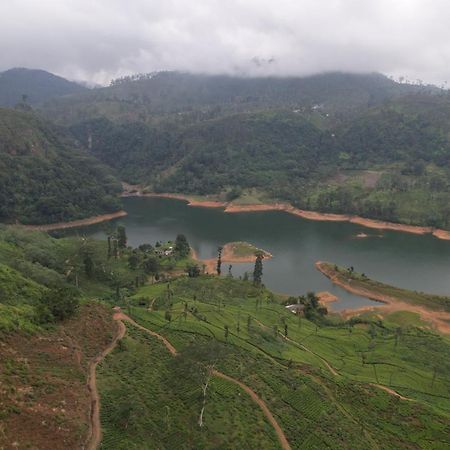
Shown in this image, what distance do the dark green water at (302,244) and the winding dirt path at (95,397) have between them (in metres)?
54.1

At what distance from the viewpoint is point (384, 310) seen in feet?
256

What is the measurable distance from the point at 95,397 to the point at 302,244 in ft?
315

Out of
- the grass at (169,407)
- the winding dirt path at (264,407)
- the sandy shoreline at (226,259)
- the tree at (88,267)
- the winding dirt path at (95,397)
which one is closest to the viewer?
the winding dirt path at (95,397)

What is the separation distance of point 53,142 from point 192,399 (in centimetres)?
16358

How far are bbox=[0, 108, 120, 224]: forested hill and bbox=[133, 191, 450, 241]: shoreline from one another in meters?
29.3

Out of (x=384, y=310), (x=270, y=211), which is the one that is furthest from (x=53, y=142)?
(x=384, y=310)

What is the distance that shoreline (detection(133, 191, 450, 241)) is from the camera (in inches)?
5226

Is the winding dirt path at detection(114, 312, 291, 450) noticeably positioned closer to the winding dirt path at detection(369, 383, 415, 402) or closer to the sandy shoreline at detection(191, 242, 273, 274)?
the winding dirt path at detection(369, 383, 415, 402)

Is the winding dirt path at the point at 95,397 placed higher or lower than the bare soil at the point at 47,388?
lower

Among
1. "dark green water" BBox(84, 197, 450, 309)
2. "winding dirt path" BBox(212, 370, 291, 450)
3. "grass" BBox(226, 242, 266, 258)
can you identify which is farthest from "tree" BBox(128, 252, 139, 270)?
"winding dirt path" BBox(212, 370, 291, 450)

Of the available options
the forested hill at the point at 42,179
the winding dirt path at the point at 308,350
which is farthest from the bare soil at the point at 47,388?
the forested hill at the point at 42,179

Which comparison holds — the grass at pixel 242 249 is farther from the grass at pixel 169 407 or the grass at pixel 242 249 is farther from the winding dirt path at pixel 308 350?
the grass at pixel 169 407

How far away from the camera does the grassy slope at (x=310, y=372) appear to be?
→ 103 ft

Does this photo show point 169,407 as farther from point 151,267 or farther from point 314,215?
point 314,215
